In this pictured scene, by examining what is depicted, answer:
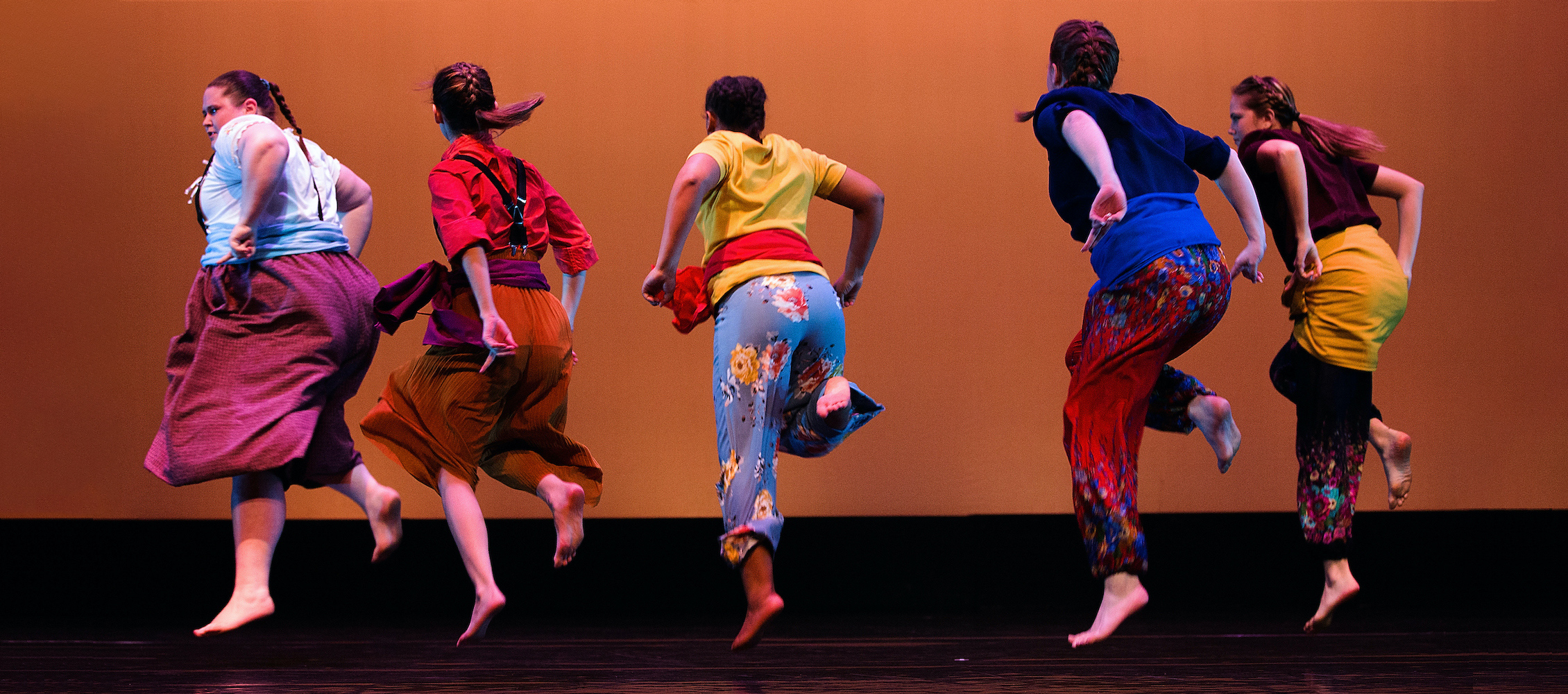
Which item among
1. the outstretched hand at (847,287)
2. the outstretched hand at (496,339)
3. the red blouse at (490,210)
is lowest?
the outstretched hand at (496,339)

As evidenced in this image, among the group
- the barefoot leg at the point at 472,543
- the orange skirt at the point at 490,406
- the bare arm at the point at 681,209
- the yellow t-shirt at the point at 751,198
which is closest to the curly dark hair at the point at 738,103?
the yellow t-shirt at the point at 751,198

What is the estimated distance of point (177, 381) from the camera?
98.8 inches

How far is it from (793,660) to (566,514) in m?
0.56

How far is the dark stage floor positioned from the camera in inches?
83.7

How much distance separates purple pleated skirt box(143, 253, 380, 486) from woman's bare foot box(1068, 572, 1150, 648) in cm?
152

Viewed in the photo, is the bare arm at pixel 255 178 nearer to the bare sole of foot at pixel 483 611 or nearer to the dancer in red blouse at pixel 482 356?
the dancer in red blouse at pixel 482 356

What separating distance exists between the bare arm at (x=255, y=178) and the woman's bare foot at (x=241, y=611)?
667mm

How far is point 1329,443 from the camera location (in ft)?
9.20

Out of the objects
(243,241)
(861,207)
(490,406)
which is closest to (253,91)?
(243,241)

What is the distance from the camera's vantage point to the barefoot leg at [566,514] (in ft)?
8.46

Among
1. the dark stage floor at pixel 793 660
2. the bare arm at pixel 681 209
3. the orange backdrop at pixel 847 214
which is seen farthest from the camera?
the orange backdrop at pixel 847 214

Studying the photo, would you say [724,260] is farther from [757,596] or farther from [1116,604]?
[1116,604]

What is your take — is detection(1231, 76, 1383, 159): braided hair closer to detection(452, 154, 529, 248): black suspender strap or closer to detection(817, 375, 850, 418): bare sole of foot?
detection(817, 375, 850, 418): bare sole of foot

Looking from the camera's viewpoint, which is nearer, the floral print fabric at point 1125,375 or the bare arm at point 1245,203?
the floral print fabric at point 1125,375
